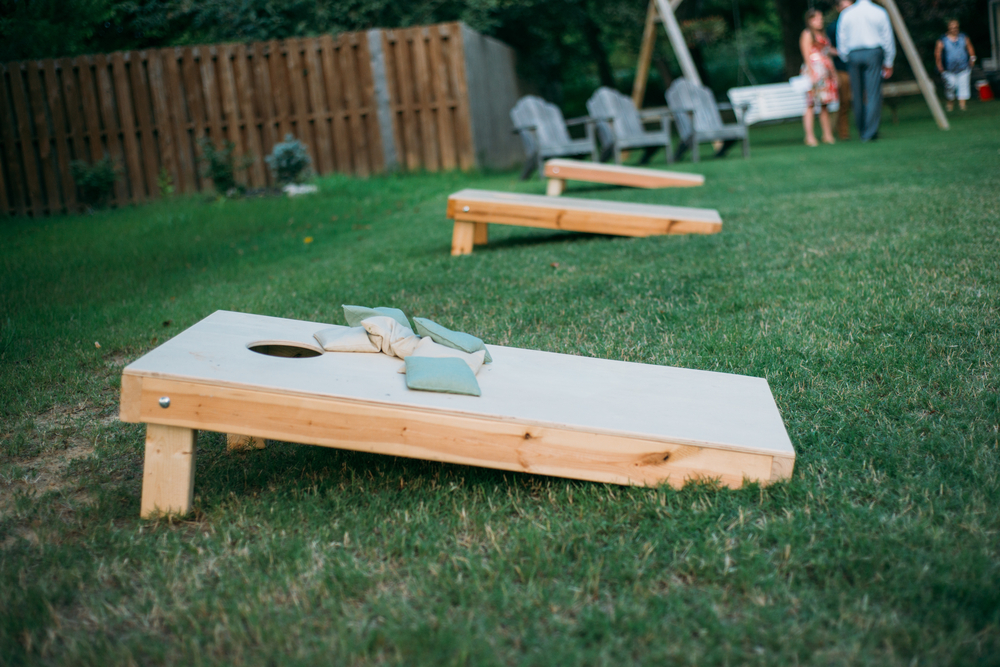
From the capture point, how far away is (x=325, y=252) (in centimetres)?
679

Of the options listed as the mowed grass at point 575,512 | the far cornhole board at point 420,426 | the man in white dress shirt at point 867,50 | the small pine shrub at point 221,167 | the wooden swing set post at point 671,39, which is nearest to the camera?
the mowed grass at point 575,512

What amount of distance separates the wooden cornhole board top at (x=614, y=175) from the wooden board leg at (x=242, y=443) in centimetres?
613

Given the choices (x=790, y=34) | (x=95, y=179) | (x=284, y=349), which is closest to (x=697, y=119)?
(x=95, y=179)

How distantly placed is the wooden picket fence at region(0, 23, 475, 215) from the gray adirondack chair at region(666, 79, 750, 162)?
355 centimetres

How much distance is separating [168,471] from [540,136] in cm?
1025

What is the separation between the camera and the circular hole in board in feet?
8.79

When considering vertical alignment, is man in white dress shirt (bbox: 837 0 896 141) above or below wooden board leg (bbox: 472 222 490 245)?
above

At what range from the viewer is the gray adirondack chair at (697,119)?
12641mm

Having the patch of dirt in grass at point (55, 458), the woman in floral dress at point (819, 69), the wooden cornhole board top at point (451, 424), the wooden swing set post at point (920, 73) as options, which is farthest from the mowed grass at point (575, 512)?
the wooden swing set post at point (920, 73)

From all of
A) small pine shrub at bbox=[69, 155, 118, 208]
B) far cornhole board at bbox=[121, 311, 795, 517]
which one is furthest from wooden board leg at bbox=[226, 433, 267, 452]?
small pine shrub at bbox=[69, 155, 118, 208]

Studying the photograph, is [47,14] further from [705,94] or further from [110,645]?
[705,94]

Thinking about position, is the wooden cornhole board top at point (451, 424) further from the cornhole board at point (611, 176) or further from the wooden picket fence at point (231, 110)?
the wooden picket fence at point (231, 110)

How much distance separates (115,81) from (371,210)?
572cm

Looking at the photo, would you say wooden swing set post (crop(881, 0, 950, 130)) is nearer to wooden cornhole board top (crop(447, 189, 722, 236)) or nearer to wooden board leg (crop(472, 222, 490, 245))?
wooden cornhole board top (crop(447, 189, 722, 236))
